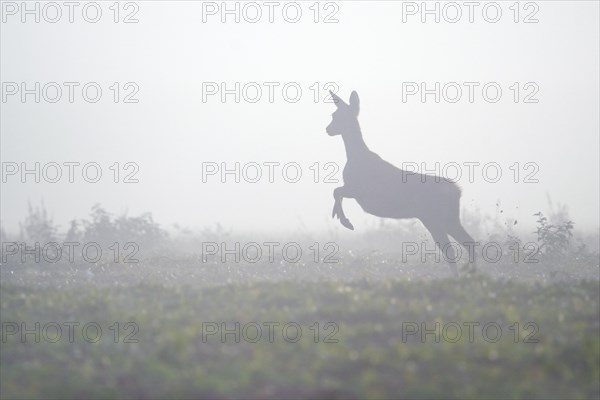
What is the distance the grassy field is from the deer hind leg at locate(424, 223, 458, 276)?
3.37m

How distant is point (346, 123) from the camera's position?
60.1 feet

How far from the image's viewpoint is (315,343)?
9.19 meters

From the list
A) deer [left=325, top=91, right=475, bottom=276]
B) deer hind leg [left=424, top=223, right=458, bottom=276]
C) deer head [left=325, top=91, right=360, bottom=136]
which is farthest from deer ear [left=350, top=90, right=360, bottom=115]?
deer hind leg [left=424, top=223, right=458, bottom=276]

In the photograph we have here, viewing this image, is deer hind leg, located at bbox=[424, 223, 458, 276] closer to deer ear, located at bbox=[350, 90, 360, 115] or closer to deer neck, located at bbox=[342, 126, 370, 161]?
deer neck, located at bbox=[342, 126, 370, 161]

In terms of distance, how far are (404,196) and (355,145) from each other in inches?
73.9

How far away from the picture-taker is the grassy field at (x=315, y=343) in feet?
27.0

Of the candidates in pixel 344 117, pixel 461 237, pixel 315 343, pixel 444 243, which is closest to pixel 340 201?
pixel 344 117

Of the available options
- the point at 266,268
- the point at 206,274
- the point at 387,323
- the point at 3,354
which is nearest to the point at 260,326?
the point at 387,323

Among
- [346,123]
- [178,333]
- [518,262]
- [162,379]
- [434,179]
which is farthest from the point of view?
[518,262]

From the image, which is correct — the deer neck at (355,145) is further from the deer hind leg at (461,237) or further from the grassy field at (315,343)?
the grassy field at (315,343)

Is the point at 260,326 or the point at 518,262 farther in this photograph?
the point at 518,262

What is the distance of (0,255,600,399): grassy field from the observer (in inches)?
324

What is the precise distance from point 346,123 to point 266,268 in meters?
3.70

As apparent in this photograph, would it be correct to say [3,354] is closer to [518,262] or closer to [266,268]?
[266,268]
